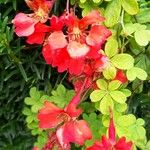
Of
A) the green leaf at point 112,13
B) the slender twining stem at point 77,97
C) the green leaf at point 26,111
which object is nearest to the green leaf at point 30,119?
the green leaf at point 26,111

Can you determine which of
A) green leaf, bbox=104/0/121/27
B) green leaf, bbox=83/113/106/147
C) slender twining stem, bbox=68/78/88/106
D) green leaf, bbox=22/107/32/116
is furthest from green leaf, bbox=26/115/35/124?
green leaf, bbox=104/0/121/27

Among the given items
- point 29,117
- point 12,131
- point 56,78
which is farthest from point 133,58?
point 12,131

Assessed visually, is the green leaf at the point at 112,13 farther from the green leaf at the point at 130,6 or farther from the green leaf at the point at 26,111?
the green leaf at the point at 26,111

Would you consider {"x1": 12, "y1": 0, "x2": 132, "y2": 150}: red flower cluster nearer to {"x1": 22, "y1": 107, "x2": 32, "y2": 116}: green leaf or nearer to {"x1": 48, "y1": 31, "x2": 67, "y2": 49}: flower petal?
{"x1": 48, "y1": 31, "x2": 67, "y2": 49}: flower petal

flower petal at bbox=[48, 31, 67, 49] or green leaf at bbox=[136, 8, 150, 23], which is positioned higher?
flower petal at bbox=[48, 31, 67, 49]

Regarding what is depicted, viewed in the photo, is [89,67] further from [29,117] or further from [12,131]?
[12,131]
